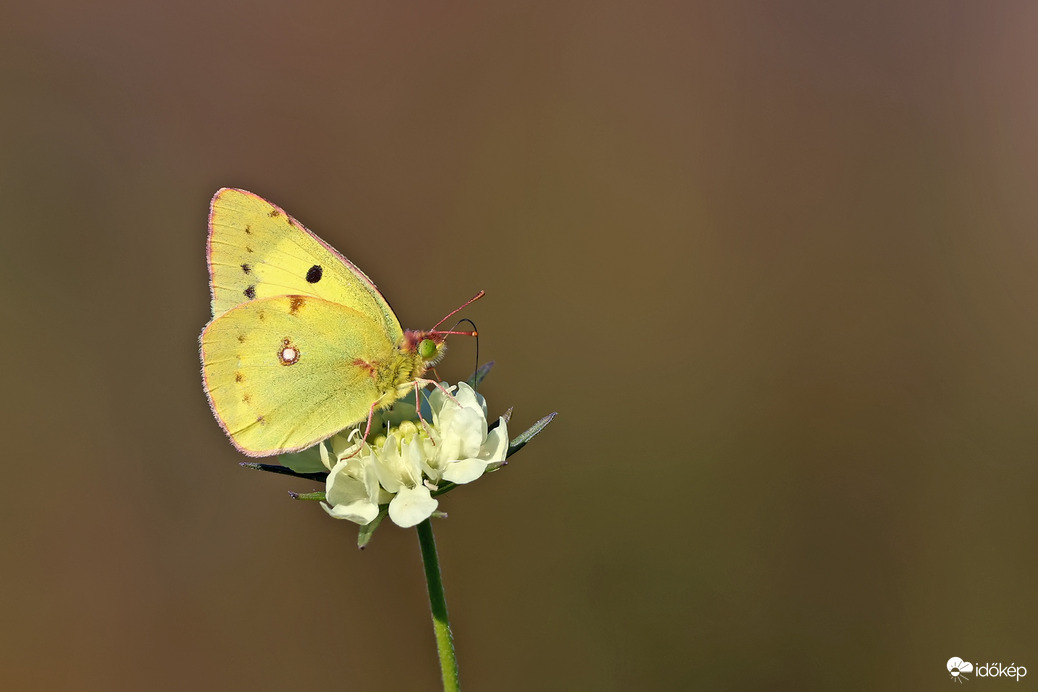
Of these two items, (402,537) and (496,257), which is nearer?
(402,537)

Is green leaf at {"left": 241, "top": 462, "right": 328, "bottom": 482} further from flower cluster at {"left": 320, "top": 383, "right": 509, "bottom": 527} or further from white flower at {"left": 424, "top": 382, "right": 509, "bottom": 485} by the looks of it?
white flower at {"left": 424, "top": 382, "right": 509, "bottom": 485}

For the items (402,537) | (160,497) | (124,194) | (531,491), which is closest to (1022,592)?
(531,491)

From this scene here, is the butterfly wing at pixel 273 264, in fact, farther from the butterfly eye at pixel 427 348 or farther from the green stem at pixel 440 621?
the green stem at pixel 440 621

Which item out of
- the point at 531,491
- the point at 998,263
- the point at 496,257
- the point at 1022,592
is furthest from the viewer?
the point at 496,257

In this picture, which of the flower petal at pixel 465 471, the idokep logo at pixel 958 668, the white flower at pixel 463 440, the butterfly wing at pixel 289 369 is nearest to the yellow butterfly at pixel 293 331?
the butterfly wing at pixel 289 369

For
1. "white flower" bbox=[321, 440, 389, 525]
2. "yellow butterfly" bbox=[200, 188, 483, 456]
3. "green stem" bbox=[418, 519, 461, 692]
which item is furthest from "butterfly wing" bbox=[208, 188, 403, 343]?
"green stem" bbox=[418, 519, 461, 692]

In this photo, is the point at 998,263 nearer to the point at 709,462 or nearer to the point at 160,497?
the point at 709,462

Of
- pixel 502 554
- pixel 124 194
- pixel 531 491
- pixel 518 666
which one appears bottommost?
pixel 518 666
